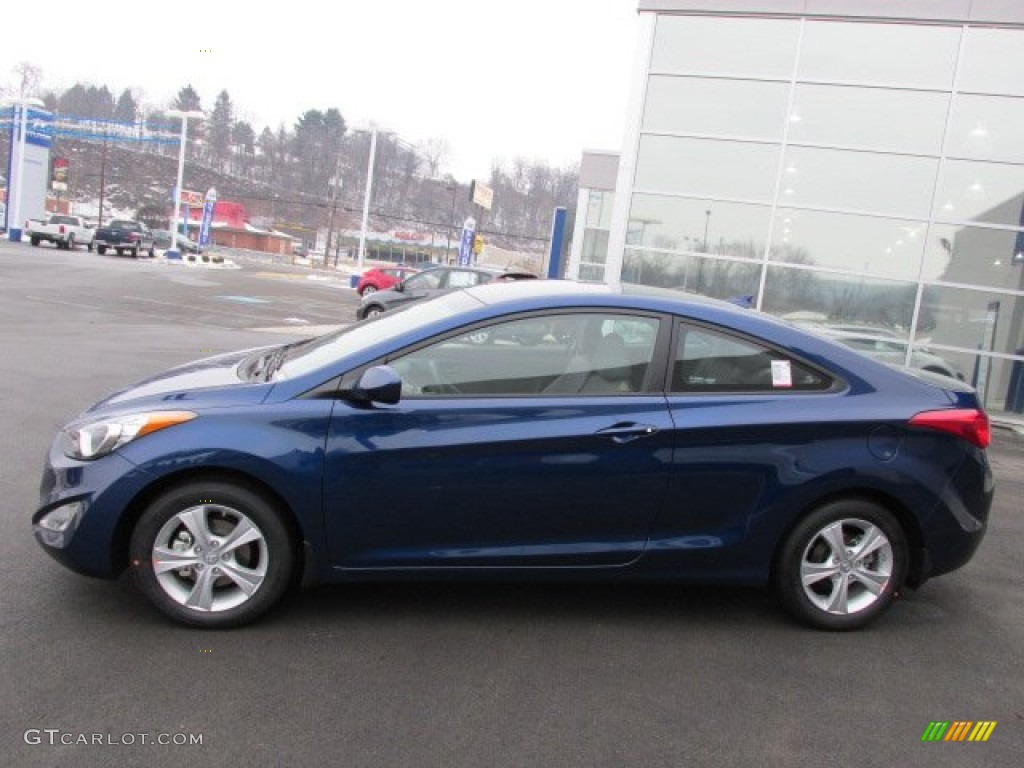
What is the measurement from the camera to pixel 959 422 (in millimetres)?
3939

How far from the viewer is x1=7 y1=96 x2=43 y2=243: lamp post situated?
46.1 m

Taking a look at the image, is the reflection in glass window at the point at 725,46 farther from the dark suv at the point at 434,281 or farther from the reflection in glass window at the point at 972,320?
the dark suv at the point at 434,281

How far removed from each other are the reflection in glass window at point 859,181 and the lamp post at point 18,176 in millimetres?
43923

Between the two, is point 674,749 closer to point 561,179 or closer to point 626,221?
point 626,221

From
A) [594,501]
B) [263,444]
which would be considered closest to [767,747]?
[594,501]

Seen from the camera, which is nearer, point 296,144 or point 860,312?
point 860,312

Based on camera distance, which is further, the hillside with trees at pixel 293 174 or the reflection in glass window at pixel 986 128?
the hillside with trees at pixel 293 174

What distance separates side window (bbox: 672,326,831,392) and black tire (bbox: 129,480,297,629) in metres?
1.88

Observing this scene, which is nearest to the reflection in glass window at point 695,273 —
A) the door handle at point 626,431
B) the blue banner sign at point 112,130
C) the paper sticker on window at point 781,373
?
the paper sticker on window at point 781,373

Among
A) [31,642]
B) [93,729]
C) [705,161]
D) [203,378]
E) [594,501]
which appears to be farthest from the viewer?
[705,161]

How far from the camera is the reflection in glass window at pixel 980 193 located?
Result: 12688mm

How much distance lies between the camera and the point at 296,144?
111 meters

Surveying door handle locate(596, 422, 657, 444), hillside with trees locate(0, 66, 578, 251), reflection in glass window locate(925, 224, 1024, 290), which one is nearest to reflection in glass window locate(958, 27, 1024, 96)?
reflection in glass window locate(925, 224, 1024, 290)

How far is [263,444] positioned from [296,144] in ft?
378
